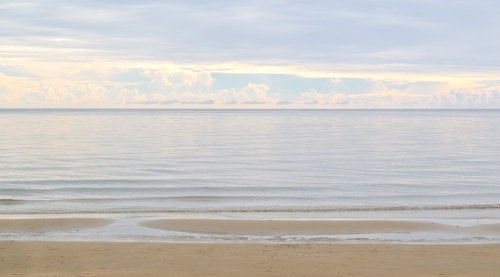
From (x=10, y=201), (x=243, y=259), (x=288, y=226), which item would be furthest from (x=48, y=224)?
(x=243, y=259)

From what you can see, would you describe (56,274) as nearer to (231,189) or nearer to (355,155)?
(231,189)

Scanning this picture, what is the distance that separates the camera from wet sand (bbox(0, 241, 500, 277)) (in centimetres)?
1224

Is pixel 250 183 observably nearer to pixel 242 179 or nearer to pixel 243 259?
pixel 242 179

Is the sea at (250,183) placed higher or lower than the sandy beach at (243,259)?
lower

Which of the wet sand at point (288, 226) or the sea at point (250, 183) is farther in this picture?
the sea at point (250, 183)

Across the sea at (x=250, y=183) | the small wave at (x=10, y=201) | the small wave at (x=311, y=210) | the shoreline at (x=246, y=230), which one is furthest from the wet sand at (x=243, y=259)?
the small wave at (x=10, y=201)

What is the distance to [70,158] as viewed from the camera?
39781 millimetres

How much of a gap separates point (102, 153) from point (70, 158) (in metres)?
4.31

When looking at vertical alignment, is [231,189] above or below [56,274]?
below

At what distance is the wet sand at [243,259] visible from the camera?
40.2 feet

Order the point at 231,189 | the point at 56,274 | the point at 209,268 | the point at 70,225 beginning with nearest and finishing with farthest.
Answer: the point at 56,274 → the point at 209,268 → the point at 70,225 → the point at 231,189

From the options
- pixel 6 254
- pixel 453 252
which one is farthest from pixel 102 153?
pixel 453 252

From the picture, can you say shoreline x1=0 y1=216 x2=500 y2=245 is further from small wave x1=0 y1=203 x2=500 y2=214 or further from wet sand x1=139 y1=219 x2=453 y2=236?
small wave x1=0 y1=203 x2=500 y2=214

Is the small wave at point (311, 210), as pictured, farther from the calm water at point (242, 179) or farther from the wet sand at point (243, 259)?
the wet sand at point (243, 259)
